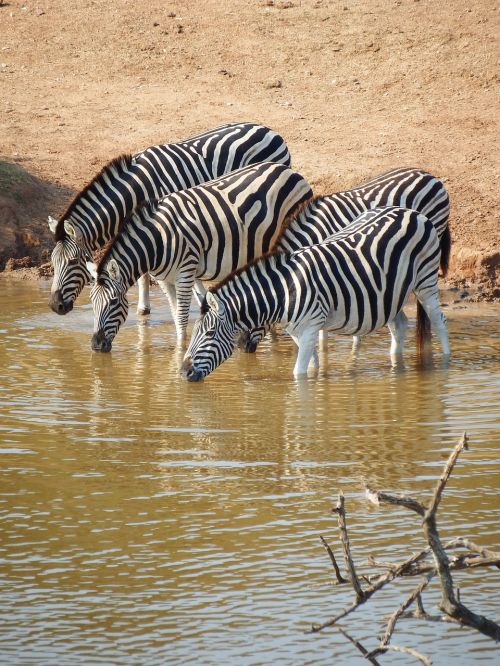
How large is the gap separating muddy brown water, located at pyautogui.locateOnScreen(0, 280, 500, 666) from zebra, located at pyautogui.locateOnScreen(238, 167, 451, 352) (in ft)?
3.51

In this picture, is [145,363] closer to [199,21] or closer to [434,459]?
[434,459]

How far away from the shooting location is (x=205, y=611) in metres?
5.52

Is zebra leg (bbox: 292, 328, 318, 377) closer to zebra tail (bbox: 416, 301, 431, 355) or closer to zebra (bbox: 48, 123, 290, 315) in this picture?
zebra tail (bbox: 416, 301, 431, 355)

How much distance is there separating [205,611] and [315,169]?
11.0 m

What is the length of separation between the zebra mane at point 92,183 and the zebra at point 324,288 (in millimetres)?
2476

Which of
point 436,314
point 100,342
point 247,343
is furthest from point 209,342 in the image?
point 436,314

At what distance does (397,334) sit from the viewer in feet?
35.2

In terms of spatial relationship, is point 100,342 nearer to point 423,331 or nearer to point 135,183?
point 135,183

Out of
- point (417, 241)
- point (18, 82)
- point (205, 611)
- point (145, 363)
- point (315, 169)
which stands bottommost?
point (205, 611)

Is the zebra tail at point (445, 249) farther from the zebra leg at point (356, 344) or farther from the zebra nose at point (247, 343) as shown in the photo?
the zebra nose at point (247, 343)

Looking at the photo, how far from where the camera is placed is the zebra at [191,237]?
1121 centimetres

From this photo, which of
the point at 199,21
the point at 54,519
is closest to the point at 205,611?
the point at 54,519

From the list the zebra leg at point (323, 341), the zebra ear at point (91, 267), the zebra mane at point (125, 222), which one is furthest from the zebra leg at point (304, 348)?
the zebra ear at point (91, 267)

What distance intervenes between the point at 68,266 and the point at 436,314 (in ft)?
11.9
